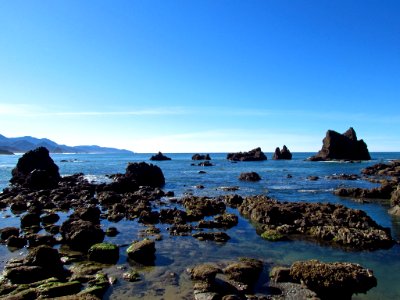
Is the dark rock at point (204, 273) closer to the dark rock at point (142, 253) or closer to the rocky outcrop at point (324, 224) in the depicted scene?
the dark rock at point (142, 253)

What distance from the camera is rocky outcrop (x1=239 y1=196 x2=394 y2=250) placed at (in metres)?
25.1

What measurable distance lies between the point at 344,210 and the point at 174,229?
1649 centimetres

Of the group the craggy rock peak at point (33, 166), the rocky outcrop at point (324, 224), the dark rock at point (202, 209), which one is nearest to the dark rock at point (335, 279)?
the rocky outcrop at point (324, 224)

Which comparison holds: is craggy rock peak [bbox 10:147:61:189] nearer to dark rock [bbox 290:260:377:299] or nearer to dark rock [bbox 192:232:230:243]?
dark rock [bbox 192:232:230:243]

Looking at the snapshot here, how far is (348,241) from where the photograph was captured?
25203 millimetres

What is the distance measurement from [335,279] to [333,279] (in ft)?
0.33

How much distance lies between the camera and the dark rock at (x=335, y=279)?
16328 mm

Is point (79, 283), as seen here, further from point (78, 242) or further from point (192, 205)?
point (192, 205)

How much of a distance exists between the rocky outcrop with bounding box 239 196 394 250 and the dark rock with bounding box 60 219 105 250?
14456mm

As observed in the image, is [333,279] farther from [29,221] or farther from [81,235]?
[29,221]

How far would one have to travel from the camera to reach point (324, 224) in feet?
98.5

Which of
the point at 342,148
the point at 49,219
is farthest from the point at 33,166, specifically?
the point at 342,148

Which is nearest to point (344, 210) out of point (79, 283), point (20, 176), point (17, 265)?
point (79, 283)

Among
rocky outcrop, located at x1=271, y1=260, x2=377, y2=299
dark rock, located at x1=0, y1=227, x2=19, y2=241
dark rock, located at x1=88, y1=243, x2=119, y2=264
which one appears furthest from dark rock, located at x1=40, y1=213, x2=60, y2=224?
rocky outcrop, located at x1=271, y1=260, x2=377, y2=299
